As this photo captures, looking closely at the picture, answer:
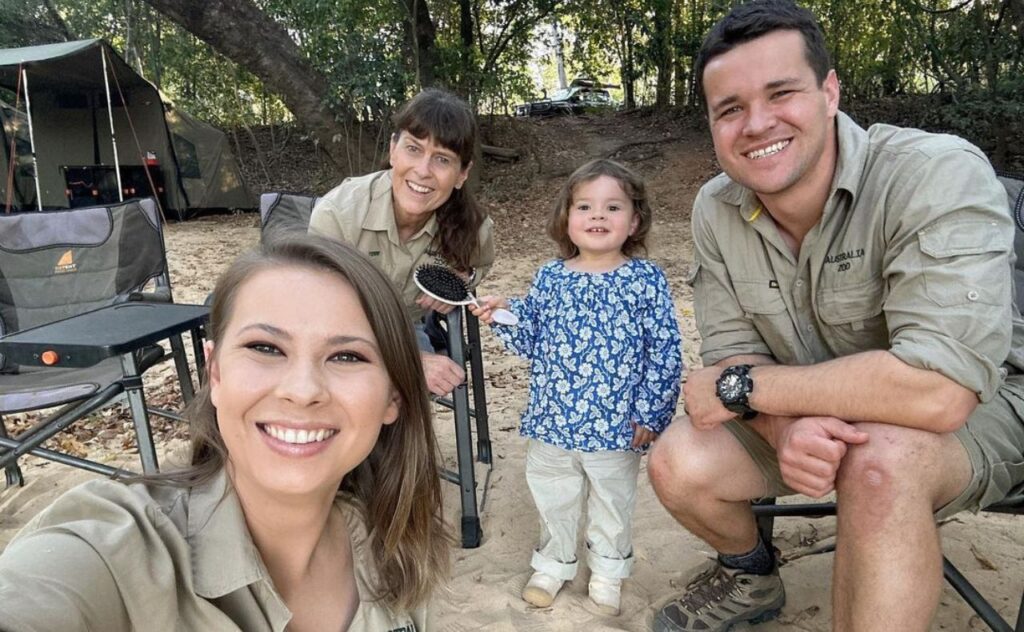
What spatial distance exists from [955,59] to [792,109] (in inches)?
277

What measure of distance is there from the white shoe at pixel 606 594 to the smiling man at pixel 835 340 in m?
0.15

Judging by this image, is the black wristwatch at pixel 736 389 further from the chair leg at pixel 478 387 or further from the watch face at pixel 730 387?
the chair leg at pixel 478 387

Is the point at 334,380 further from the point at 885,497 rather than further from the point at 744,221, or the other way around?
the point at 744,221

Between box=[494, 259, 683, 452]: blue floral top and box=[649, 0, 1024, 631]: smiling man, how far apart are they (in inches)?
6.5

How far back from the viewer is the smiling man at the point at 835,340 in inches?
54.3

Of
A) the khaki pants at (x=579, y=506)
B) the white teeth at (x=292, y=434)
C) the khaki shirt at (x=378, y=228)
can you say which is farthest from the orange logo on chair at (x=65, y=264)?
the white teeth at (x=292, y=434)

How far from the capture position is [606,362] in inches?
82.6

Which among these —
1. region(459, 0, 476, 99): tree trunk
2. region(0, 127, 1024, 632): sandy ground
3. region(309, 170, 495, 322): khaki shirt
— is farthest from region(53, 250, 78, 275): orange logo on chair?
region(459, 0, 476, 99): tree trunk

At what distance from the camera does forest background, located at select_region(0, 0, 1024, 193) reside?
22.8ft

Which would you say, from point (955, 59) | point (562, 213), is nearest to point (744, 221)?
point (562, 213)

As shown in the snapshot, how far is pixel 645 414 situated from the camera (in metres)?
2.08

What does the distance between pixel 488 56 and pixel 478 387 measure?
7.49 meters

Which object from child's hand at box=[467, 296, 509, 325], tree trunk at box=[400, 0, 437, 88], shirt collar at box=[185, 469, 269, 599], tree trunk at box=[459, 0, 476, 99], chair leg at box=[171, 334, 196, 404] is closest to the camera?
shirt collar at box=[185, 469, 269, 599]

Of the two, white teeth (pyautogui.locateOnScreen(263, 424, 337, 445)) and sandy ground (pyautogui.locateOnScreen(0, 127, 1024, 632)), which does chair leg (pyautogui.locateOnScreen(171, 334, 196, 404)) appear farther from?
white teeth (pyautogui.locateOnScreen(263, 424, 337, 445))
